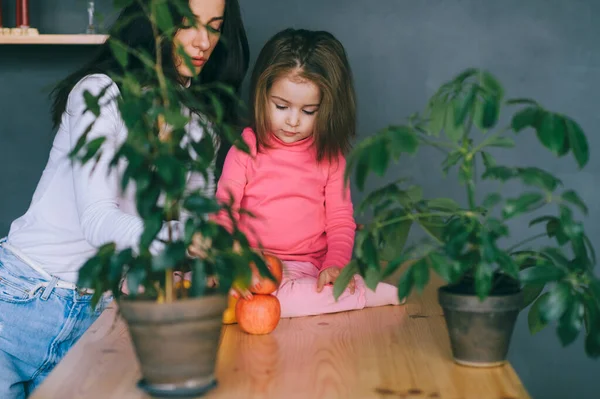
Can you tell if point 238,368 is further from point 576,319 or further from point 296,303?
point 576,319

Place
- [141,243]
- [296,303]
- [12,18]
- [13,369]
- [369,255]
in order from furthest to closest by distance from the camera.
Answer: [12,18] < [13,369] < [296,303] < [369,255] < [141,243]

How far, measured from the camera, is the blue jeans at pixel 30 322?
6.66 ft

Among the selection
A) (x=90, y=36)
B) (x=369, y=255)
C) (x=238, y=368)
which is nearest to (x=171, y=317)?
(x=238, y=368)

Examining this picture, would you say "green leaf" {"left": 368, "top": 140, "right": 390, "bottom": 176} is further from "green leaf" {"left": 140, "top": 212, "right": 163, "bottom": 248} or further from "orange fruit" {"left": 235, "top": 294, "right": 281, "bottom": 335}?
"orange fruit" {"left": 235, "top": 294, "right": 281, "bottom": 335}

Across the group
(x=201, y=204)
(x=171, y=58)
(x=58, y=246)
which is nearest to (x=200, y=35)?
(x=171, y=58)

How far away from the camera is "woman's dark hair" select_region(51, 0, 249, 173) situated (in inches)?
83.3

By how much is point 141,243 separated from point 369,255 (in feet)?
1.34

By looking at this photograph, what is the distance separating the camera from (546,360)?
270 centimetres

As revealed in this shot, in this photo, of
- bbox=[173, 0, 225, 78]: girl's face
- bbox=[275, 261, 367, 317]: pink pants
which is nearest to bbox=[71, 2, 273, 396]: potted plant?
bbox=[275, 261, 367, 317]: pink pants

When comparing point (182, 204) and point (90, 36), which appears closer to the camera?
point (182, 204)

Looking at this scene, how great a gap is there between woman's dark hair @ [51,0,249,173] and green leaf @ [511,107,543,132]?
2.93 feet

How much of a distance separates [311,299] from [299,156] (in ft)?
2.16

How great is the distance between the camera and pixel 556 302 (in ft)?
4.34

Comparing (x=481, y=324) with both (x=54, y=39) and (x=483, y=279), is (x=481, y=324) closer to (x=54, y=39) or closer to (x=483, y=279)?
(x=483, y=279)
